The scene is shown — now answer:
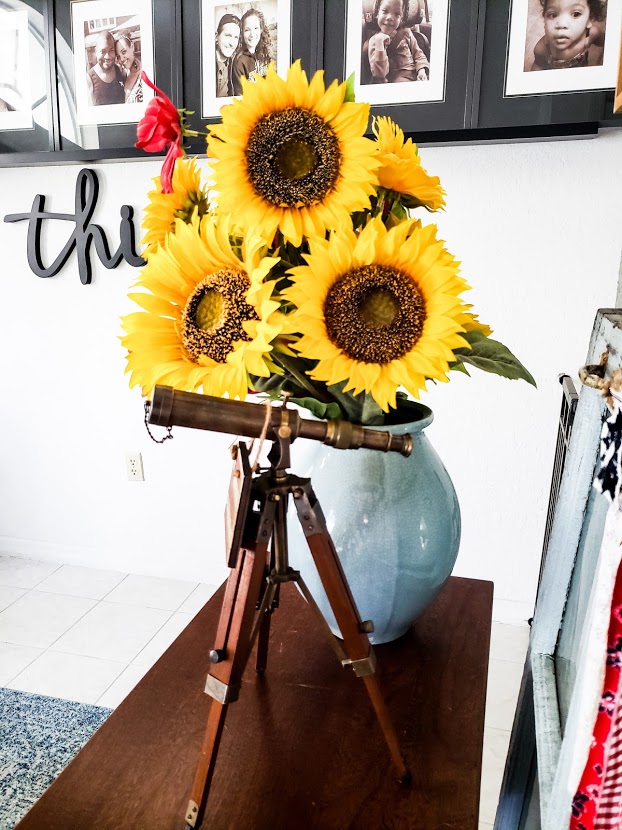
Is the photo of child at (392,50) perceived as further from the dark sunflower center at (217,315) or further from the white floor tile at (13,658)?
the white floor tile at (13,658)

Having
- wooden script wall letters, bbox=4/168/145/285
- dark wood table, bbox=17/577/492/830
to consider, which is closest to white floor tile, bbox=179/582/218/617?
wooden script wall letters, bbox=4/168/145/285

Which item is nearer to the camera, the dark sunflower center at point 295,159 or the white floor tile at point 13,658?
the dark sunflower center at point 295,159

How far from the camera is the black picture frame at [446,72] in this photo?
66.9 inches

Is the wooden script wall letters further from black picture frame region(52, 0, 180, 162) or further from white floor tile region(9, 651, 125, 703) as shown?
white floor tile region(9, 651, 125, 703)

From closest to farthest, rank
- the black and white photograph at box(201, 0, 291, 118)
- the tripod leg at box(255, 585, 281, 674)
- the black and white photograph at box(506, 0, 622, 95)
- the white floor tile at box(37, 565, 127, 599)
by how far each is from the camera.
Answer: the tripod leg at box(255, 585, 281, 674), the black and white photograph at box(506, 0, 622, 95), the black and white photograph at box(201, 0, 291, 118), the white floor tile at box(37, 565, 127, 599)

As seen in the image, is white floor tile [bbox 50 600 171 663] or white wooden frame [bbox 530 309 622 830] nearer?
white wooden frame [bbox 530 309 622 830]

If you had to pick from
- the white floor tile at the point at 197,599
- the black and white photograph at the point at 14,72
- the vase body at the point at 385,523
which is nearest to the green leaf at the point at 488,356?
the vase body at the point at 385,523

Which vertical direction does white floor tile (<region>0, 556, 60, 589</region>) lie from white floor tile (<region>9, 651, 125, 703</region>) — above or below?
below

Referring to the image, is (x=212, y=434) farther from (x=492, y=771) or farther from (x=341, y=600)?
(x=341, y=600)

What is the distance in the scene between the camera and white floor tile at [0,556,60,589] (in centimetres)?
242

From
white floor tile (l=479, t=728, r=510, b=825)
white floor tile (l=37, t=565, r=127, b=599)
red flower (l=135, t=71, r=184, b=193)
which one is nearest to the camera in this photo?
red flower (l=135, t=71, r=184, b=193)

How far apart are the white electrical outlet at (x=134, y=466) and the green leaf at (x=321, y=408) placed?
5.86 feet

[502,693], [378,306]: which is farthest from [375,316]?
[502,693]

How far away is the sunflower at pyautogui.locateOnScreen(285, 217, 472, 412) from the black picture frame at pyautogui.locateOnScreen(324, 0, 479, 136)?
1.36 metres
